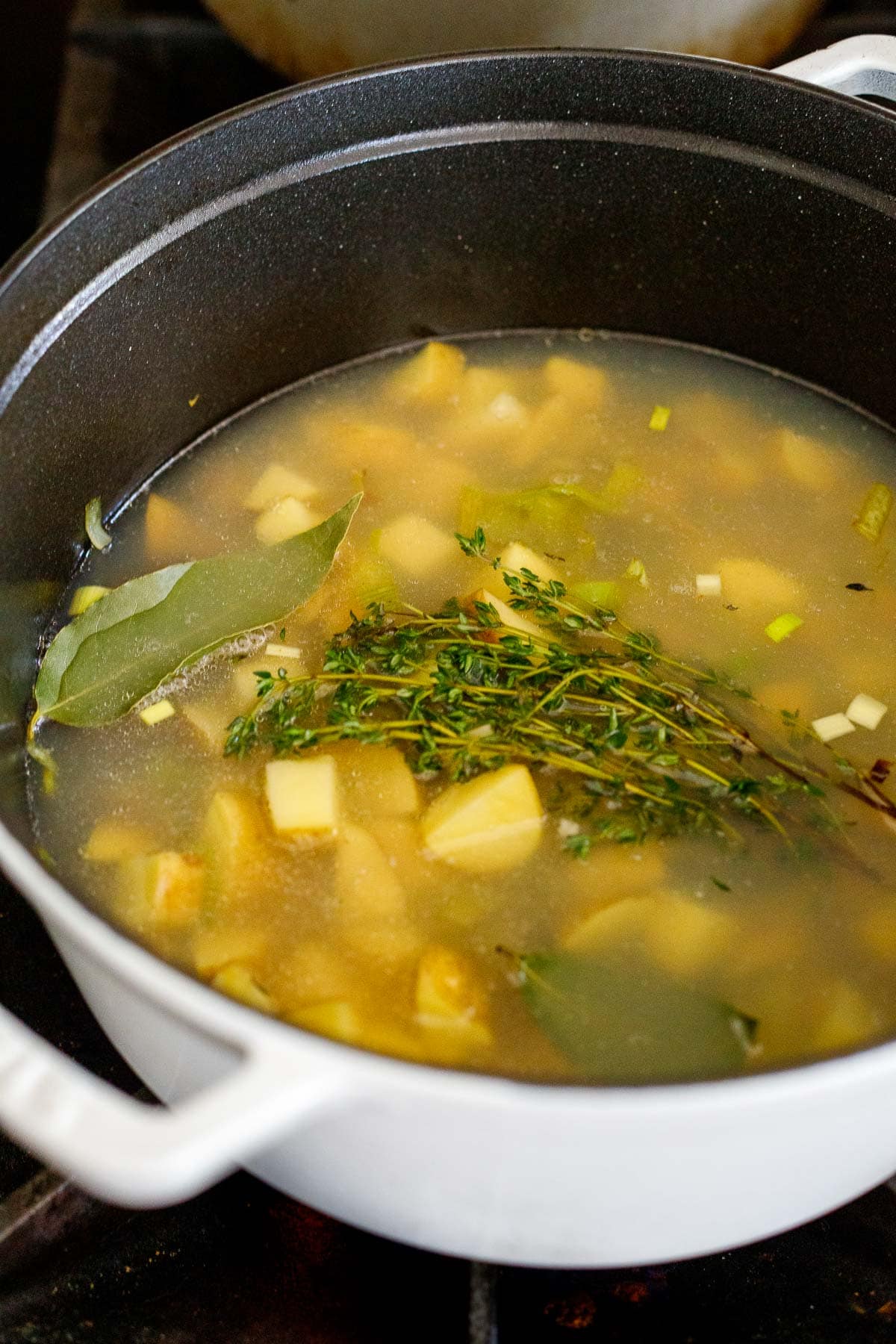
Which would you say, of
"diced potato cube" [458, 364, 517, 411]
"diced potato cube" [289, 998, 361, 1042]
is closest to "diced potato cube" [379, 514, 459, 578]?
"diced potato cube" [458, 364, 517, 411]

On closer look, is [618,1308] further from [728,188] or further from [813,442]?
[728,188]

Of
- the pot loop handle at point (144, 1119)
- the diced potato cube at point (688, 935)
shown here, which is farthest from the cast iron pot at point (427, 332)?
the diced potato cube at point (688, 935)

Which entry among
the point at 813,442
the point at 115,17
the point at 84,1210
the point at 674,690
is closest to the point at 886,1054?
the point at 674,690

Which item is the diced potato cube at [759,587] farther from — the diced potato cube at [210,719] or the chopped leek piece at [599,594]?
the diced potato cube at [210,719]

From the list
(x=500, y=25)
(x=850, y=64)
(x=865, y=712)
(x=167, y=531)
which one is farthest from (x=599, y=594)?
(x=500, y=25)

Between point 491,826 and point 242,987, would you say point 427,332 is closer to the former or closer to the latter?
point 491,826
